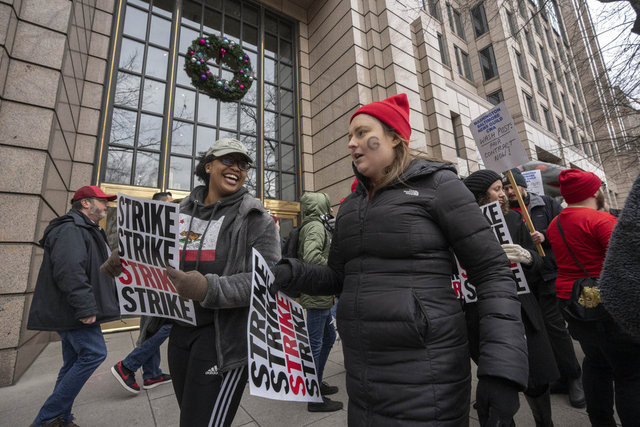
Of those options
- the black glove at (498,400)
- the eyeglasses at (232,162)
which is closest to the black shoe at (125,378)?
the eyeglasses at (232,162)

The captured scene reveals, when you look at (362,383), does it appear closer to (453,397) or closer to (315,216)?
(453,397)

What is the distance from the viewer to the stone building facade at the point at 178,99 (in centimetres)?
464

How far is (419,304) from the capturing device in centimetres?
129

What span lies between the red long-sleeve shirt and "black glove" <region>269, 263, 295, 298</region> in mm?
2381

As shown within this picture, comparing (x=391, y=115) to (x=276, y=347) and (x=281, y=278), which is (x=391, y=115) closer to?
(x=281, y=278)

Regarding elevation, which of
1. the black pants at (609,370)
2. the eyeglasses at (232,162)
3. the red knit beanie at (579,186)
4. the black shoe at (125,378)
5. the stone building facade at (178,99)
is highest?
the stone building facade at (178,99)

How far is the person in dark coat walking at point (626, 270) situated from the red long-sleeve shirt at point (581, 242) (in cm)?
184

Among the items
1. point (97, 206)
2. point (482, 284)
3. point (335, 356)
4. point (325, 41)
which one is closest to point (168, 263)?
point (482, 284)

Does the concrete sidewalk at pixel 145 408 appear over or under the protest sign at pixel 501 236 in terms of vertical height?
under

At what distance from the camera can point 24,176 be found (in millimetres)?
4570

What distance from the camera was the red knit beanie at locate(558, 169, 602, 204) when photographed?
8.36ft

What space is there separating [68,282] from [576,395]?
5045 mm

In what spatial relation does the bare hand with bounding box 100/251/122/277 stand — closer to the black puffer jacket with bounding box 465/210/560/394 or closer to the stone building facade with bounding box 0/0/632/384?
the black puffer jacket with bounding box 465/210/560/394

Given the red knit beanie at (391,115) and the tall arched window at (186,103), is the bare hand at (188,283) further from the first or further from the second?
the tall arched window at (186,103)
